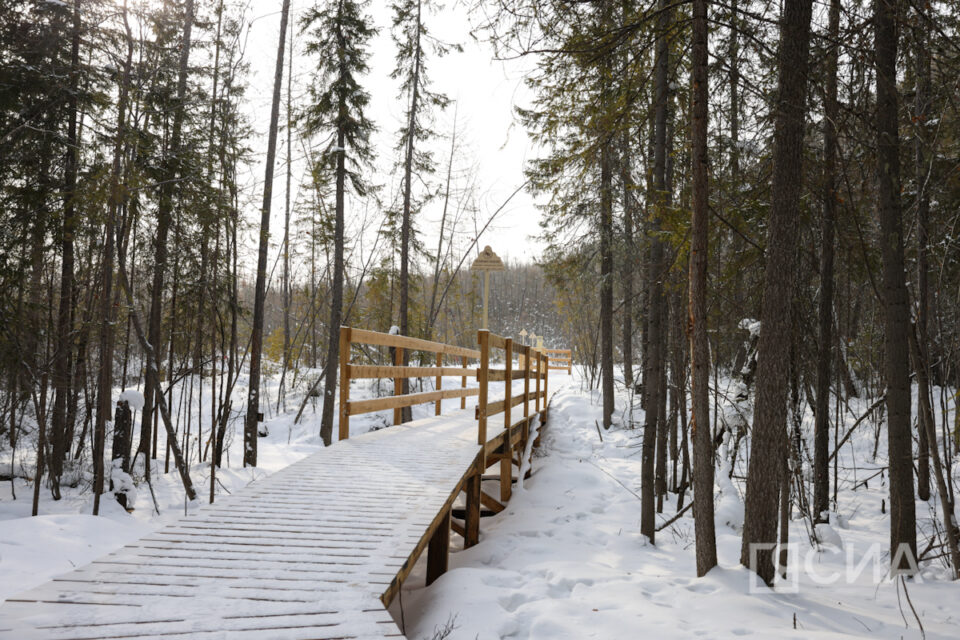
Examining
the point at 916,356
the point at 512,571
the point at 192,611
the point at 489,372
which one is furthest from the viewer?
the point at 489,372

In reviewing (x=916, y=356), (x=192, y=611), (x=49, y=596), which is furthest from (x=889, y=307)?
(x=49, y=596)

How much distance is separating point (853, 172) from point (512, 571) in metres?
5.95

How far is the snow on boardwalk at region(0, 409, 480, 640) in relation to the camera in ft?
6.89

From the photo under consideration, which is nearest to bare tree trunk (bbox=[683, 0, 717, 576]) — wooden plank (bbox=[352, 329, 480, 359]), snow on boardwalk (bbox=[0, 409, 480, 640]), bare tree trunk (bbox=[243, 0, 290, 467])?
snow on boardwalk (bbox=[0, 409, 480, 640])

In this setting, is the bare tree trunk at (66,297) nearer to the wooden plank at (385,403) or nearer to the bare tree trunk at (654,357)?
the wooden plank at (385,403)

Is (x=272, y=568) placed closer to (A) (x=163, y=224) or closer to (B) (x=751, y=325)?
(B) (x=751, y=325)

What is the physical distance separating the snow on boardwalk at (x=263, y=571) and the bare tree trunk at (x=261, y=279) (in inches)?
291

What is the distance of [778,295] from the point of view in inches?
153

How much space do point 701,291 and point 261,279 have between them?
9611 millimetres

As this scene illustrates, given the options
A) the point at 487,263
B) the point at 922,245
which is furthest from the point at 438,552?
the point at 487,263

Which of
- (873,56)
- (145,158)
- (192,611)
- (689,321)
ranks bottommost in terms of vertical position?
(192,611)

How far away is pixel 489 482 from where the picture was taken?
910 cm

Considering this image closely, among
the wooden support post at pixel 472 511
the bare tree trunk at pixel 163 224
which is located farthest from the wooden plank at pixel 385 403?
the bare tree trunk at pixel 163 224

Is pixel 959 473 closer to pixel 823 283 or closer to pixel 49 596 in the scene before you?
pixel 823 283
